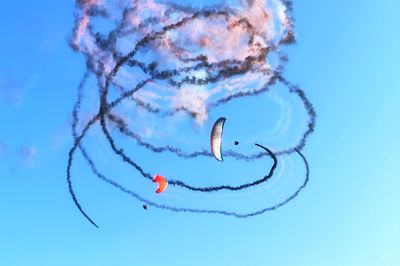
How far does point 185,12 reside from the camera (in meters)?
40.7

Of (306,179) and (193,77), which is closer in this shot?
(193,77)

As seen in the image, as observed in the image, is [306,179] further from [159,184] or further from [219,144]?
[159,184]

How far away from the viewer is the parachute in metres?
42.3

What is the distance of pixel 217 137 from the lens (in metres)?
42.5

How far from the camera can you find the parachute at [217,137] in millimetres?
42312

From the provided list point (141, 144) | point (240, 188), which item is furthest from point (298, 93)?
point (141, 144)

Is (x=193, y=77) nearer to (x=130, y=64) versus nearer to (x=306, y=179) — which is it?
(x=130, y=64)

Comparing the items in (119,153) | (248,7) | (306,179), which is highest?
(248,7)

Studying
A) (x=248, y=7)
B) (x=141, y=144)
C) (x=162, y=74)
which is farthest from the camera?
(x=141, y=144)

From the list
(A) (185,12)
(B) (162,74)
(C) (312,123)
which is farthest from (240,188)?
(A) (185,12)

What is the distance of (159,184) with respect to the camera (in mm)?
46656

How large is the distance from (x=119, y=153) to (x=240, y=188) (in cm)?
1028

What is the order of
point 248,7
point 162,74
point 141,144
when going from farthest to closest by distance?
point 141,144
point 162,74
point 248,7

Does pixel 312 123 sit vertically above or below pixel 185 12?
below
